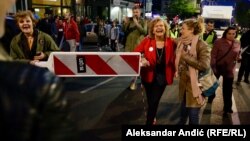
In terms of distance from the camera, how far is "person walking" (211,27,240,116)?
6.35 meters

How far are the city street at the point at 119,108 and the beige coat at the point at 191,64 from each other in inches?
47.3

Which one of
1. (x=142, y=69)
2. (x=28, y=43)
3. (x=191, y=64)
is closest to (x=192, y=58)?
(x=191, y=64)

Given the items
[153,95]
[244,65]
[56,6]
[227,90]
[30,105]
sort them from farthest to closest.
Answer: [56,6]
[244,65]
[227,90]
[153,95]
[30,105]

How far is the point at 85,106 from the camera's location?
6867 mm

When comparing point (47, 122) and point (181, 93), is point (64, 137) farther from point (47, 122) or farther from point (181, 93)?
point (181, 93)

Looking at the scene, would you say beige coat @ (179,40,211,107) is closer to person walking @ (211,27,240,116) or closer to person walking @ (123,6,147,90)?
person walking @ (211,27,240,116)

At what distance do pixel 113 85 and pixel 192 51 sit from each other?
463 centimetres

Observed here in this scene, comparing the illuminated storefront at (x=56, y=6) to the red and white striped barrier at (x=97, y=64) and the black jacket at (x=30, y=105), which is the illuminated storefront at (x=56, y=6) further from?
the black jacket at (x=30, y=105)

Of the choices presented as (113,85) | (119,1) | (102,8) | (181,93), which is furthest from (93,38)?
(119,1)

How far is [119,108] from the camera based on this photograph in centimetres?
682

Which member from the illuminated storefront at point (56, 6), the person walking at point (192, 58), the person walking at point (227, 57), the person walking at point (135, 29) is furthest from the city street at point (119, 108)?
the illuminated storefront at point (56, 6)

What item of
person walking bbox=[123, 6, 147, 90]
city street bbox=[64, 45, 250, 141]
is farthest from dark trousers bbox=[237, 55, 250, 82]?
person walking bbox=[123, 6, 147, 90]

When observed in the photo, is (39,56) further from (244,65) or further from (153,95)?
(244,65)

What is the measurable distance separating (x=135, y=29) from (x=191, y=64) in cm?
350
